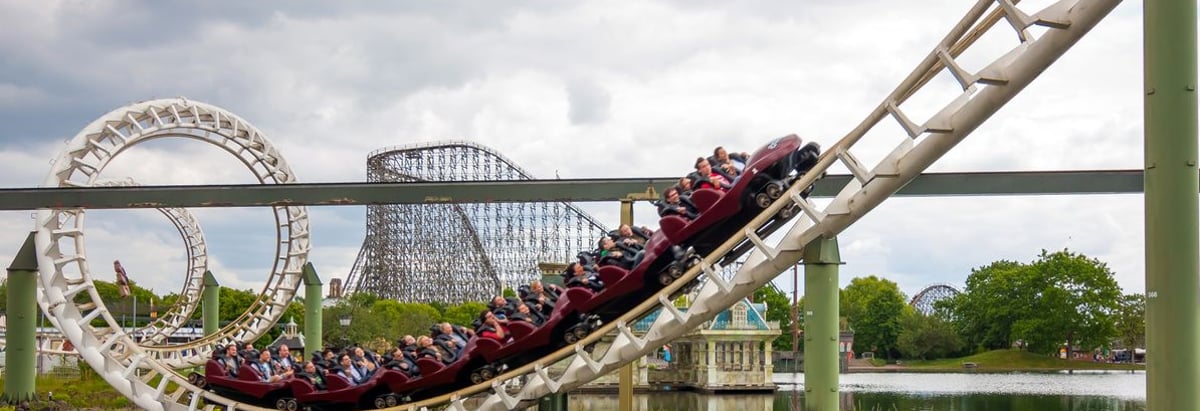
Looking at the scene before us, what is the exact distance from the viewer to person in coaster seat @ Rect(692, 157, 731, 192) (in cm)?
1153

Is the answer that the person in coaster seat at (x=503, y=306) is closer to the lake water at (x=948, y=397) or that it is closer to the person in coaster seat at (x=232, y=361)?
the person in coaster seat at (x=232, y=361)

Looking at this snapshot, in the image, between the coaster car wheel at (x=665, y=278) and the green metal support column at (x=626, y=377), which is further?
the green metal support column at (x=626, y=377)

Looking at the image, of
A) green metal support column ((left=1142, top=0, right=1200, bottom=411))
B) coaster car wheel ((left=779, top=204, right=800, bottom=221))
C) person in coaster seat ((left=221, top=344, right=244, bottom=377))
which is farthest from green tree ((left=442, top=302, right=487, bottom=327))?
green metal support column ((left=1142, top=0, right=1200, bottom=411))

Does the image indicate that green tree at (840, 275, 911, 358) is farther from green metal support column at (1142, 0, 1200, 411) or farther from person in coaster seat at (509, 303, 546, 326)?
green metal support column at (1142, 0, 1200, 411)

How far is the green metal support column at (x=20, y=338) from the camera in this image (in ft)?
52.6

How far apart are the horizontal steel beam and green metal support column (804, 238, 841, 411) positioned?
1649 mm

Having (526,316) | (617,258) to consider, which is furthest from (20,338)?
(617,258)

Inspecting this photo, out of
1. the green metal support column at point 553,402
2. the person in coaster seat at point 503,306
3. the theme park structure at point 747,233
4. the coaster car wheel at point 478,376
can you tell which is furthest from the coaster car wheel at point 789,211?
the coaster car wheel at point 478,376

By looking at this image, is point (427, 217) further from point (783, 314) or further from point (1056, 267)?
point (1056, 267)

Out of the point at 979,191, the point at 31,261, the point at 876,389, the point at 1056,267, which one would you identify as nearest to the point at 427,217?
the point at 876,389

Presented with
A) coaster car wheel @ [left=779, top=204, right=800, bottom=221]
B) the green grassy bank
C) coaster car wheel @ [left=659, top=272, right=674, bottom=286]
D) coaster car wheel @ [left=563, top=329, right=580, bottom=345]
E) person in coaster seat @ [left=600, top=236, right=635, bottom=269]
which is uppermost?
coaster car wheel @ [left=779, top=204, right=800, bottom=221]

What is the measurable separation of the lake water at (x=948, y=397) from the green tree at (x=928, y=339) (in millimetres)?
17799

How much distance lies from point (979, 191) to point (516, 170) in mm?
48920

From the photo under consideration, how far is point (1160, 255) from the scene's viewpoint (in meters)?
6.53
